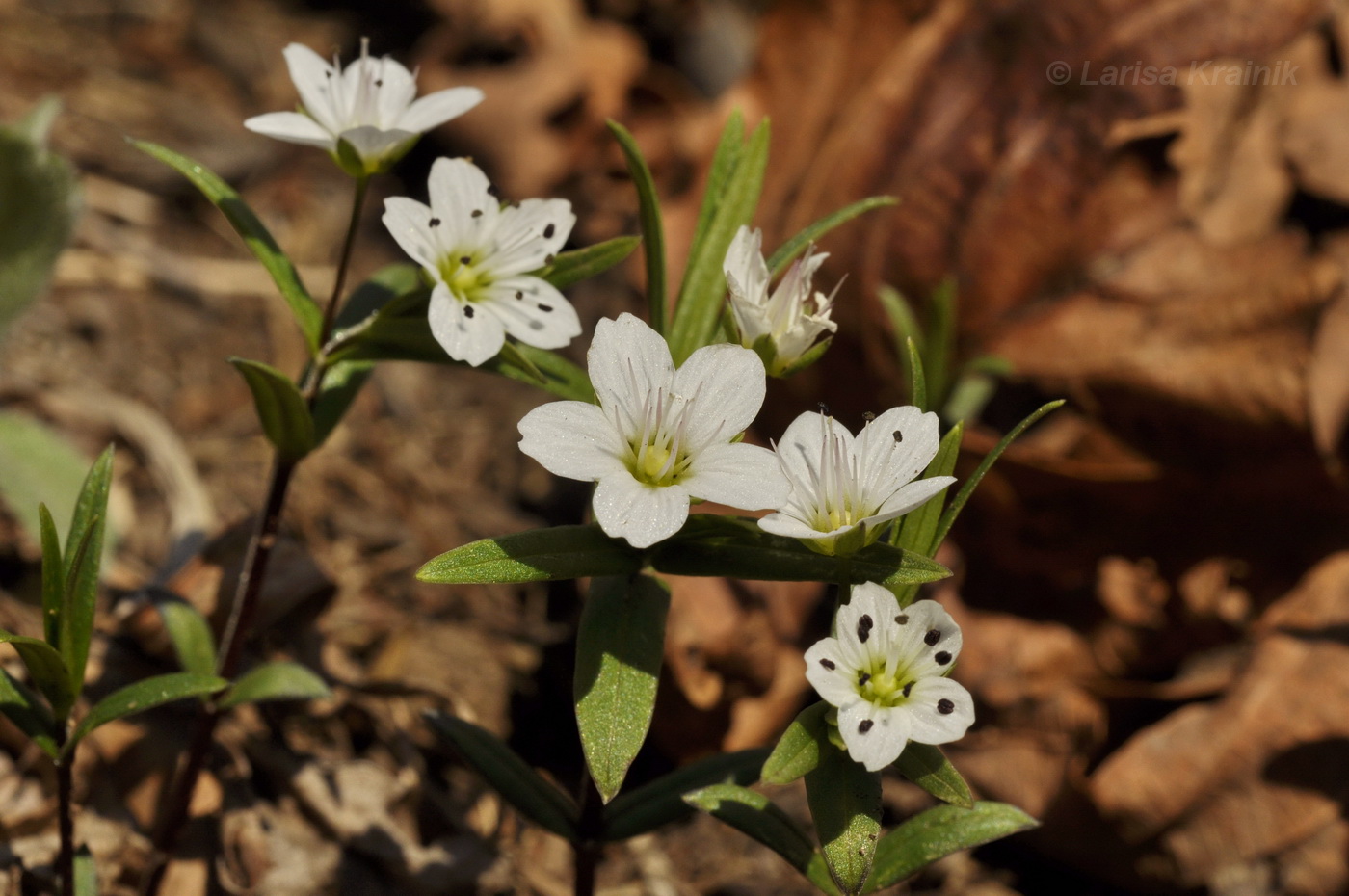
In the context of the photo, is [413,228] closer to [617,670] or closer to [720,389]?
[720,389]

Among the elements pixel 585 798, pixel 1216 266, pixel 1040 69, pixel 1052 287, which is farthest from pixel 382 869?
pixel 1040 69

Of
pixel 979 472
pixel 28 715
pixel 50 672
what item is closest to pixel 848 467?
pixel 979 472

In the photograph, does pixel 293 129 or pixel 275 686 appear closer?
pixel 293 129

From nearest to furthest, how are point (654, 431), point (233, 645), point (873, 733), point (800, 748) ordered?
point (873, 733), point (800, 748), point (654, 431), point (233, 645)

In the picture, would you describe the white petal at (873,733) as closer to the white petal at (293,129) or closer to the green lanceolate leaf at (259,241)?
the green lanceolate leaf at (259,241)

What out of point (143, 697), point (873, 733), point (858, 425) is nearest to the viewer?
point (873, 733)

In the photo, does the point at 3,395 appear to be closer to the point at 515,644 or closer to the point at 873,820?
the point at 515,644

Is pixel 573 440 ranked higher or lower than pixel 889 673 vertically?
higher
